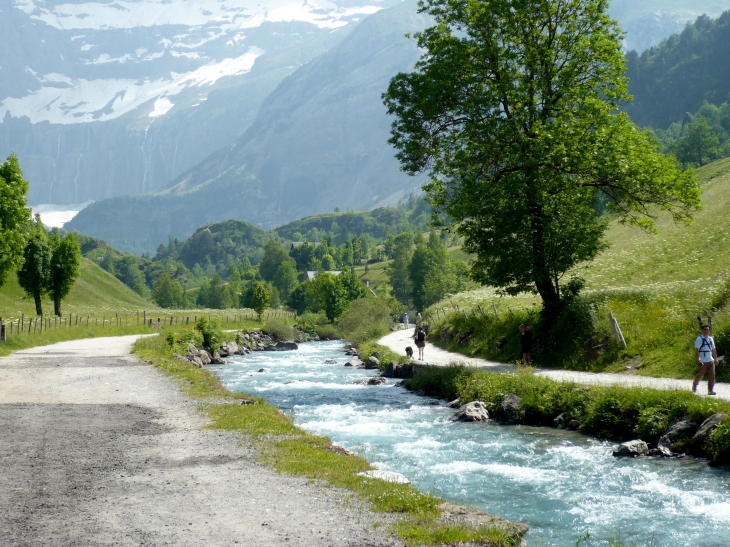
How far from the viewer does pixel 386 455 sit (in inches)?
799

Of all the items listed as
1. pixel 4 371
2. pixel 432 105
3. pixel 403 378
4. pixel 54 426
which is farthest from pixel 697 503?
pixel 4 371

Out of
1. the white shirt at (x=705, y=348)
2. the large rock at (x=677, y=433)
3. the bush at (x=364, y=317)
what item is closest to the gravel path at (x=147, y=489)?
the large rock at (x=677, y=433)

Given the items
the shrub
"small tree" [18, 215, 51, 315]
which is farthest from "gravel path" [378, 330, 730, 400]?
"small tree" [18, 215, 51, 315]

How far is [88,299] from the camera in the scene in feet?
513

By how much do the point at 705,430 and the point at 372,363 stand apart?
36730 mm

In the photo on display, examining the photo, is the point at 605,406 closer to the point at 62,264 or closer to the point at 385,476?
the point at 385,476

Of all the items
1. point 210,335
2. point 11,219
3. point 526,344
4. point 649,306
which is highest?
point 11,219

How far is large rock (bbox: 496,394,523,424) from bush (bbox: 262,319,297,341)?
3148 inches

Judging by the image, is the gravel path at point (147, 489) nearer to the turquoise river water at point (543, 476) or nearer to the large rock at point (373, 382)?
the turquoise river water at point (543, 476)

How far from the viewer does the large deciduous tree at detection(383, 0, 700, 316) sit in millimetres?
32938

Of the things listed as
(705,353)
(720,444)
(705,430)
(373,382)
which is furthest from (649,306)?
(720,444)

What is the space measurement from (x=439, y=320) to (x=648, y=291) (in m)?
27.9

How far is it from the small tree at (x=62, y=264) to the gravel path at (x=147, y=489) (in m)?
77.5

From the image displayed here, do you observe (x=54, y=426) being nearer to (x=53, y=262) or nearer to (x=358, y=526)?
(x=358, y=526)
